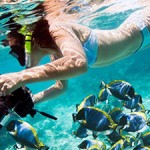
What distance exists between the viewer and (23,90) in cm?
263

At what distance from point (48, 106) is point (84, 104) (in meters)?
16.8

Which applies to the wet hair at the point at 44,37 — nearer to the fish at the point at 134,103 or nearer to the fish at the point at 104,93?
the fish at the point at 104,93

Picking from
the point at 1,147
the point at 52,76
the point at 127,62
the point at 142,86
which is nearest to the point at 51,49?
the point at 52,76

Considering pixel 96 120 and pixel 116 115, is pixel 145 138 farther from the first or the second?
pixel 96 120

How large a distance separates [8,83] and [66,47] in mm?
1004

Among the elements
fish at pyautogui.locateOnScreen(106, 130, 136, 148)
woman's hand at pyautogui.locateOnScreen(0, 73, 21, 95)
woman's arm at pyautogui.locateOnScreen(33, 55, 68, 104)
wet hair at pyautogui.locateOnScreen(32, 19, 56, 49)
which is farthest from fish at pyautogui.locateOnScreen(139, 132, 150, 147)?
woman's hand at pyautogui.locateOnScreen(0, 73, 21, 95)

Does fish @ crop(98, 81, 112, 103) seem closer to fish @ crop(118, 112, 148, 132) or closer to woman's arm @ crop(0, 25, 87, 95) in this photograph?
fish @ crop(118, 112, 148, 132)

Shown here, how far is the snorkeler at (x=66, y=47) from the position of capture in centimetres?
254

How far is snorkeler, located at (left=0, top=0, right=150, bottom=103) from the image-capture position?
2.54 m

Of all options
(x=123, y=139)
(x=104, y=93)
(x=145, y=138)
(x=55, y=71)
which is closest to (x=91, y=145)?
(x=123, y=139)

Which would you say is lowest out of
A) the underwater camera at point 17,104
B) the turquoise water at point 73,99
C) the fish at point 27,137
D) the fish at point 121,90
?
the turquoise water at point 73,99

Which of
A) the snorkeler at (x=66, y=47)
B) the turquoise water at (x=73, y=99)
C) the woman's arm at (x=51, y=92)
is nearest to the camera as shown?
the snorkeler at (x=66, y=47)

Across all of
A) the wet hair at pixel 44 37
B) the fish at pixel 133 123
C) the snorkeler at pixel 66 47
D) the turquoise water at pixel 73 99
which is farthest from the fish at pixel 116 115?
the turquoise water at pixel 73 99

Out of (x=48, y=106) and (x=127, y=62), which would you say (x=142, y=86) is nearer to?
(x=127, y=62)
